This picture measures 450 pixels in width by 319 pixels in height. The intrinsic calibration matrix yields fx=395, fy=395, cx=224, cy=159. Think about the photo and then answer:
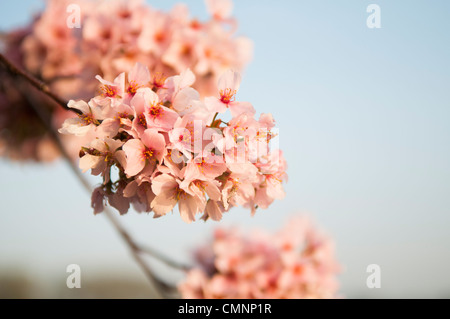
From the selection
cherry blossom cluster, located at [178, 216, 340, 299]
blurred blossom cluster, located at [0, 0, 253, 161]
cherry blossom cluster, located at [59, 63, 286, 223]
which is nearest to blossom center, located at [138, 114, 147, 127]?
cherry blossom cluster, located at [59, 63, 286, 223]

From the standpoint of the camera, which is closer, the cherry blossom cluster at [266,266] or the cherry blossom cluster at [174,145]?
Answer: the cherry blossom cluster at [174,145]

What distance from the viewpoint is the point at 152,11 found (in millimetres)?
2088

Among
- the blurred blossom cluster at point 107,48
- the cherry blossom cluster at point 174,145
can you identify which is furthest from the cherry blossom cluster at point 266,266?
the cherry blossom cluster at point 174,145

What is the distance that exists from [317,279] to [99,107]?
1.96 meters

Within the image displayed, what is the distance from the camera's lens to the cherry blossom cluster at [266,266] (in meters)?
2.25

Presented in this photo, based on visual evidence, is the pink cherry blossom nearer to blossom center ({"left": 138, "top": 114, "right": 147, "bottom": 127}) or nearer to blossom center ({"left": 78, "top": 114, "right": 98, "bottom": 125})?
blossom center ({"left": 138, "top": 114, "right": 147, "bottom": 127})

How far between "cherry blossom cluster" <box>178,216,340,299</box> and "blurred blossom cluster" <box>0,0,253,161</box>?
1.01 m

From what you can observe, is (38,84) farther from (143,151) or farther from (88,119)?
(143,151)

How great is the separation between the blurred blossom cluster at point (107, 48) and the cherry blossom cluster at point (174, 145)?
0.77 metres

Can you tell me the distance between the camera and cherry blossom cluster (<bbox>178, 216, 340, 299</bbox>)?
2248 mm

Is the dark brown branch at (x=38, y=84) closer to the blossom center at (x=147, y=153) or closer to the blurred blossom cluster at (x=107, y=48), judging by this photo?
the blossom center at (x=147, y=153)

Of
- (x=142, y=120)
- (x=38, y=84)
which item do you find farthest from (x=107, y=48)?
(x=142, y=120)
